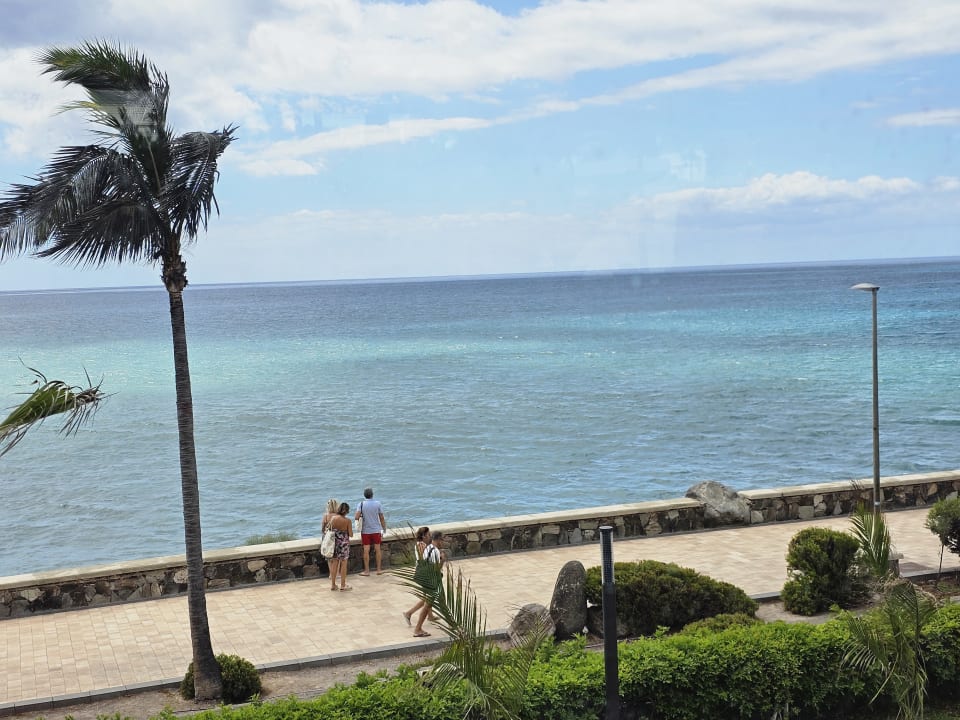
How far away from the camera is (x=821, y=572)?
45.4 ft

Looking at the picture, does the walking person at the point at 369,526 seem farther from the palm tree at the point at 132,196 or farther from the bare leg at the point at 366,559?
the palm tree at the point at 132,196

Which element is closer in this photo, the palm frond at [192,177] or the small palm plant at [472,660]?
the small palm plant at [472,660]

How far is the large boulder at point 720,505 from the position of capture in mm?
18516

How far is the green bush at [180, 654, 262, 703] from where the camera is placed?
1170 centimetres

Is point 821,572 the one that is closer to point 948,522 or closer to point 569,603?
point 948,522

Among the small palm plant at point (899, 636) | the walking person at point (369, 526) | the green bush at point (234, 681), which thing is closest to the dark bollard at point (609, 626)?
the small palm plant at point (899, 636)

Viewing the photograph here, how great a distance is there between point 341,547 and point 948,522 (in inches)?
354

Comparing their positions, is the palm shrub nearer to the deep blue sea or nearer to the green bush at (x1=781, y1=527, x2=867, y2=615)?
the green bush at (x1=781, y1=527, x2=867, y2=615)

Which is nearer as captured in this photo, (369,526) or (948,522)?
(948,522)

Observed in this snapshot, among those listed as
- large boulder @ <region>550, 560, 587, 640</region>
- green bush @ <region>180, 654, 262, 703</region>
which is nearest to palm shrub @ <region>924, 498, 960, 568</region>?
large boulder @ <region>550, 560, 587, 640</region>

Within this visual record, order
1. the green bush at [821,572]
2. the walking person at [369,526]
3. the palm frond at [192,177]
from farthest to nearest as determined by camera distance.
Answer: the walking person at [369,526]
the green bush at [821,572]
the palm frond at [192,177]

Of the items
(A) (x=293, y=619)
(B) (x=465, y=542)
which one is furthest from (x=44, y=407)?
(B) (x=465, y=542)

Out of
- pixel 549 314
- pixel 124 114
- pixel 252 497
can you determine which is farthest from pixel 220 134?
pixel 549 314

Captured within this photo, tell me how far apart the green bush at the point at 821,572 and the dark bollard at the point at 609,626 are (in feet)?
19.5
